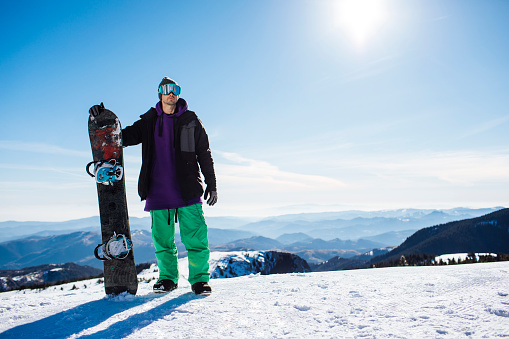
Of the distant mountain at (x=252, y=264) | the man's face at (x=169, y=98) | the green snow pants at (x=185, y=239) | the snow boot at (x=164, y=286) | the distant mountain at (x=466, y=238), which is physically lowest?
the distant mountain at (x=466, y=238)

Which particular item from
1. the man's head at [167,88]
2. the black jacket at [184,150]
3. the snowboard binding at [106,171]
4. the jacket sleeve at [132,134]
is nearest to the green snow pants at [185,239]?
the black jacket at [184,150]

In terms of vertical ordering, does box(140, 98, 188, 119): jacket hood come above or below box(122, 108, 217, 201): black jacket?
above

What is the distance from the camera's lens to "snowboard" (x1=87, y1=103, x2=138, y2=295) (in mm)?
3654

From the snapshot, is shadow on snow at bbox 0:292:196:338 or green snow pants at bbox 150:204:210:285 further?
green snow pants at bbox 150:204:210:285

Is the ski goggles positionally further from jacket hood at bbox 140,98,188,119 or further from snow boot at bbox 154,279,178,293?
snow boot at bbox 154,279,178,293

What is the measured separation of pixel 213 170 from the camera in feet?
14.7

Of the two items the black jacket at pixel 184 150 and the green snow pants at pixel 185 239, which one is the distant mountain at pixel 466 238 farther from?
the black jacket at pixel 184 150

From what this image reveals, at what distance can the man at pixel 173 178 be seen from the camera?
13.5ft

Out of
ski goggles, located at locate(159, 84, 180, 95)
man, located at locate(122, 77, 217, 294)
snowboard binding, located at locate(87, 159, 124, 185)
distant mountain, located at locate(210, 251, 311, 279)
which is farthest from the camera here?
distant mountain, located at locate(210, 251, 311, 279)

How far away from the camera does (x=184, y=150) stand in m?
4.22

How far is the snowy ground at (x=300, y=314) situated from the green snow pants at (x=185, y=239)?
489 mm

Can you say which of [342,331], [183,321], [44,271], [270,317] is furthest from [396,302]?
[44,271]

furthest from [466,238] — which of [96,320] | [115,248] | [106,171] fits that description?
[96,320]

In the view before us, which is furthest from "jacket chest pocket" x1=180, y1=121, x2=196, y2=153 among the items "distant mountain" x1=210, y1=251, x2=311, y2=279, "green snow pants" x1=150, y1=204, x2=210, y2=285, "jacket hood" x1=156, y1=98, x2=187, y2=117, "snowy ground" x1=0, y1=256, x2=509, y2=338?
"distant mountain" x1=210, y1=251, x2=311, y2=279
